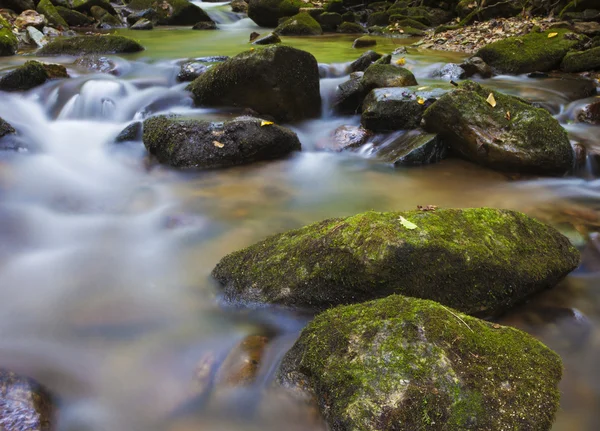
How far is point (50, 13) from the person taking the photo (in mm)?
15750

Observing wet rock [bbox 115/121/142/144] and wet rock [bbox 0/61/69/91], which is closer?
wet rock [bbox 115/121/142/144]

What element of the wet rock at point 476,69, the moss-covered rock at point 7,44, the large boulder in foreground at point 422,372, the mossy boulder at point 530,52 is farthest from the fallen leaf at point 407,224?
the moss-covered rock at point 7,44

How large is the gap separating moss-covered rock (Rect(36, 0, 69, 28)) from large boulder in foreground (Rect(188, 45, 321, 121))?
1128 cm

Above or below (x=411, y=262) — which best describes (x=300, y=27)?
below

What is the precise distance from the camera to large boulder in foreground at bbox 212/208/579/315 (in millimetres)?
2791

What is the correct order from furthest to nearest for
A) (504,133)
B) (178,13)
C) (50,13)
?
1. (178,13)
2. (50,13)
3. (504,133)

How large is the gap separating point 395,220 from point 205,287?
1525 mm

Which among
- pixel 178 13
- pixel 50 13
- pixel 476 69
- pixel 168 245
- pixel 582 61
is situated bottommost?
pixel 168 245

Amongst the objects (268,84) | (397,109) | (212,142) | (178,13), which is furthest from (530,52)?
(178,13)

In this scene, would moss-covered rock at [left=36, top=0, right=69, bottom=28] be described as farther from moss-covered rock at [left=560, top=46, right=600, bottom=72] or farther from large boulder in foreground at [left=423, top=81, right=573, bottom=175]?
moss-covered rock at [left=560, top=46, right=600, bottom=72]

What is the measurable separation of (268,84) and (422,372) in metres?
5.40

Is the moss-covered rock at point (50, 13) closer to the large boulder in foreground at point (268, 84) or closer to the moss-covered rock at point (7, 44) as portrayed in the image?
the moss-covered rock at point (7, 44)

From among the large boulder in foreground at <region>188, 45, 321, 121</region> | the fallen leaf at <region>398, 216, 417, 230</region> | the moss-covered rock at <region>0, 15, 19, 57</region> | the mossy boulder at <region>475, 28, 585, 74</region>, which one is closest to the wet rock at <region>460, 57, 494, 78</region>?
the mossy boulder at <region>475, 28, 585, 74</region>

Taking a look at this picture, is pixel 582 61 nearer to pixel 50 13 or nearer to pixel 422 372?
pixel 422 372
